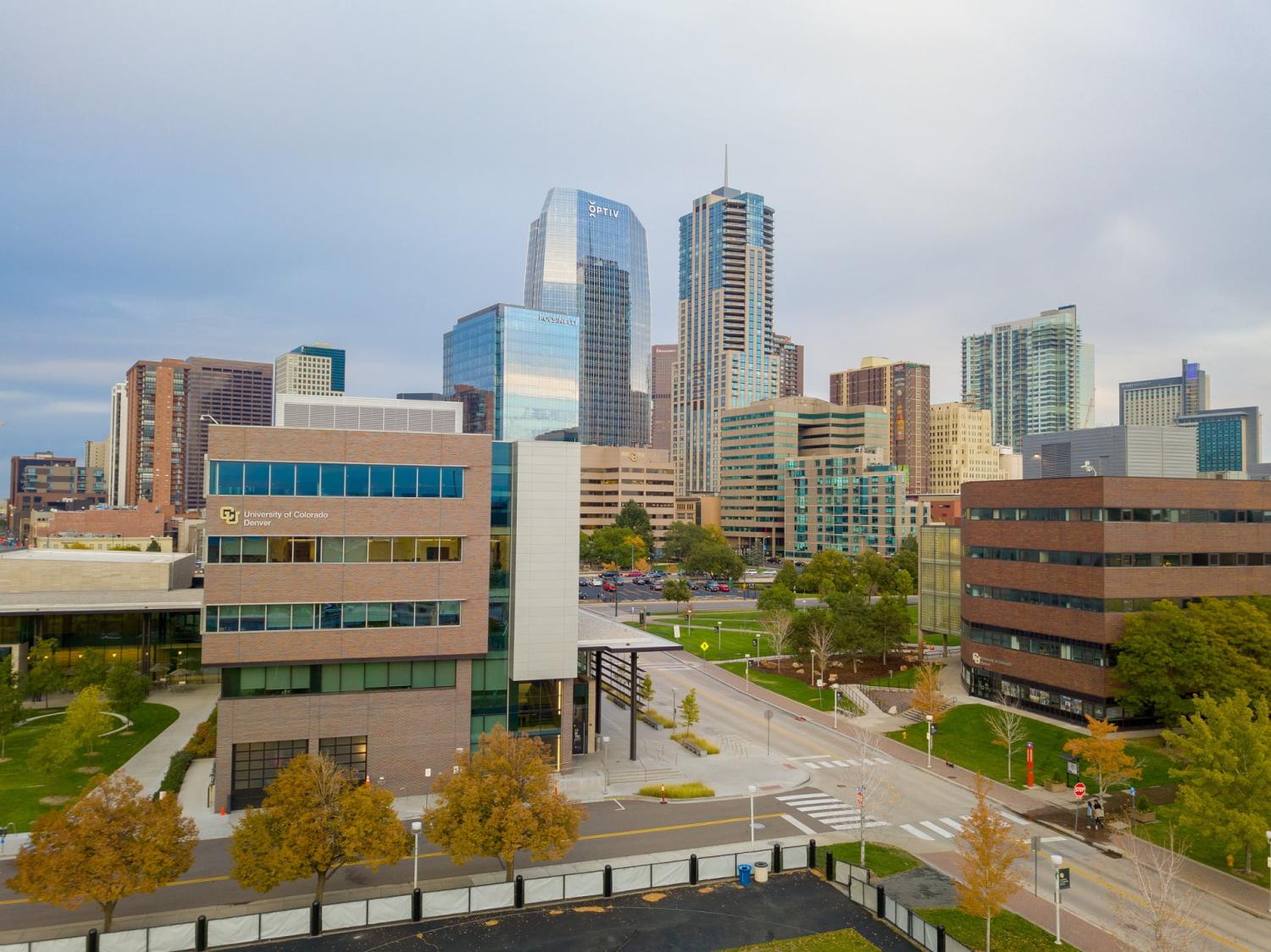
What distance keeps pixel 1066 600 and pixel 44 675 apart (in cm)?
6963

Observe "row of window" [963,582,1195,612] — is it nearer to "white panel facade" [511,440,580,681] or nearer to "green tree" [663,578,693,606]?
"white panel facade" [511,440,580,681]

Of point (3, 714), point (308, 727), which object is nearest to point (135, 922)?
point (308, 727)

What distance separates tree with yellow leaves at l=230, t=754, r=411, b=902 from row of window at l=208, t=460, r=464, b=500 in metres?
15.1

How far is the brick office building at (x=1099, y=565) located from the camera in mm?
53000

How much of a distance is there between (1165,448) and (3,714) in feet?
260

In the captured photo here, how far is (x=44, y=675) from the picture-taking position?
55406 millimetres

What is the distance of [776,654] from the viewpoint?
86125 mm

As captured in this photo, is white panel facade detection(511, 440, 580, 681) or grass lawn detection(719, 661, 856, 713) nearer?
white panel facade detection(511, 440, 580, 681)

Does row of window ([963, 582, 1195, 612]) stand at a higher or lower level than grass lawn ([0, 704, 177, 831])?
higher

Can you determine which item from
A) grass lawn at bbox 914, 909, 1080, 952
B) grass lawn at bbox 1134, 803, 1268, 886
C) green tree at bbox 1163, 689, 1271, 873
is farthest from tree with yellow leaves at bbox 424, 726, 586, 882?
grass lawn at bbox 1134, 803, 1268, 886

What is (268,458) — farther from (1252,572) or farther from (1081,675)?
(1252,572)

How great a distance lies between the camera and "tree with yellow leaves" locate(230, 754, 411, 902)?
91.4 feet

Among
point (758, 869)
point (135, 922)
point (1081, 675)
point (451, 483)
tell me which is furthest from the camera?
point (1081, 675)

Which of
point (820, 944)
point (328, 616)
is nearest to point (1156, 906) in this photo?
point (820, 944)
